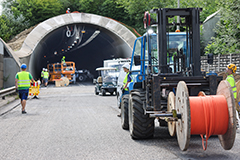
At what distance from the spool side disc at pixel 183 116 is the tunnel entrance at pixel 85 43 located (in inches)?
1246

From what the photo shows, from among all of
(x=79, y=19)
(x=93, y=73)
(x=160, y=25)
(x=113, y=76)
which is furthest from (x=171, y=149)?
(x=93, y=73)

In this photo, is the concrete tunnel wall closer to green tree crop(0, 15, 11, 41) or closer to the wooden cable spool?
green tree crop(0, 15, 11, 41)

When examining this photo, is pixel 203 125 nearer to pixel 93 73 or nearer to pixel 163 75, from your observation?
pixel 163 75

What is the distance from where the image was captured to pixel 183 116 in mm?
A: 5594

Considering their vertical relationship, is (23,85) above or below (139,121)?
above

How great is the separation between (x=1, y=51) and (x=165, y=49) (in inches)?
694

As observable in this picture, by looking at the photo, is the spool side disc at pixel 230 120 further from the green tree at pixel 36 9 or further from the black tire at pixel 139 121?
the green tree at pixel 36 9

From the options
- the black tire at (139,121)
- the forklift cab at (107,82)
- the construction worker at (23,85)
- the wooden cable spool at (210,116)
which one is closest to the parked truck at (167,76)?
the black tire at (139,121)

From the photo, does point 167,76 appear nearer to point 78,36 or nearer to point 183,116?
point 183,116

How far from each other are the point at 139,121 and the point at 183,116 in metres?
1.74

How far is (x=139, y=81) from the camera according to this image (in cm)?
813

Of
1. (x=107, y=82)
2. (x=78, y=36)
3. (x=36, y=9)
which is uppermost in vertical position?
(x=36, y=9)

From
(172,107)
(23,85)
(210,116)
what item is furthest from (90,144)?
(23,85)

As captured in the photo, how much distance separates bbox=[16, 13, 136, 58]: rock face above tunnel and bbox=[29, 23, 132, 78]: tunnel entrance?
0.63m
